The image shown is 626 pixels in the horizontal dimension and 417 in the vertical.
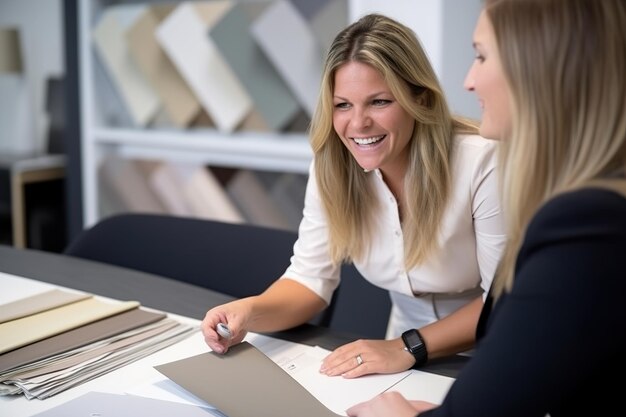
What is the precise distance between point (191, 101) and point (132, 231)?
1.56 metres

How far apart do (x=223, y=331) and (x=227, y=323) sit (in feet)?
0.15

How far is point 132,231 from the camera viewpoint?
2.29 m

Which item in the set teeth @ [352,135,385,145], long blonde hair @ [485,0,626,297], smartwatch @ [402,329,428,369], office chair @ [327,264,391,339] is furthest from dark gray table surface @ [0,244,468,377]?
office chair @ [327,264,391,339]

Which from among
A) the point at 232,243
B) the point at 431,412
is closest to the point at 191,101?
the point at 232,243

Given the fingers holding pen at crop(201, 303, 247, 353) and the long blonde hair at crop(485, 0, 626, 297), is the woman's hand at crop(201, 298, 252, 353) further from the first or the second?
the long blonde hair at crop(485, 0, 626, 297)

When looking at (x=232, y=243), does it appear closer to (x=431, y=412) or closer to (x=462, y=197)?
(x=462, y=197)

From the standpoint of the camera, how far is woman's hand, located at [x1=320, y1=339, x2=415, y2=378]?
4.56 feet

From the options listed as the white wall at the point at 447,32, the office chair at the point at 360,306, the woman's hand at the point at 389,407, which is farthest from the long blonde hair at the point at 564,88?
the white wall at the point at 447,32

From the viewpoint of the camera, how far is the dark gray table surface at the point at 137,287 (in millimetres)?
1569

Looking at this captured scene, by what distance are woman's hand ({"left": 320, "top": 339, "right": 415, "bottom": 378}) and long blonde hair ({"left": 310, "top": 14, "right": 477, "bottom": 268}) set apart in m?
0.29

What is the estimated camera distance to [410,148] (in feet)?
5.57

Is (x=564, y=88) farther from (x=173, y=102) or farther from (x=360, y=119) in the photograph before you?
(x=173, y=102)

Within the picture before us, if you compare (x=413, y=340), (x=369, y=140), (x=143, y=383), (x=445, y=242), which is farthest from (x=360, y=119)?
(x=143, y=383)

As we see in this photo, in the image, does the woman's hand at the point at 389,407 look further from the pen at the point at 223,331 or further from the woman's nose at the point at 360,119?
the woman's nose at the point at 360,119
